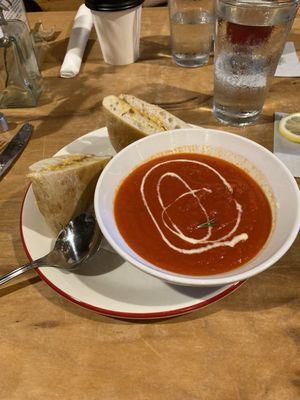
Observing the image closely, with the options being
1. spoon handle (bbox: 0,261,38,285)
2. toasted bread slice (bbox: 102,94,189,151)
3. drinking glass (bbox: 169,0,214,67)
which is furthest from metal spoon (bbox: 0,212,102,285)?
drinking glass (bbox: 169,0,214,67)

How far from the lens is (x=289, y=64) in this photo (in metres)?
2.36

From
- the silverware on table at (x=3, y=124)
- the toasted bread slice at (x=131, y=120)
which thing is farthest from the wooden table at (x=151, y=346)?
Answer: the silverware on table at (x=3, y=124)

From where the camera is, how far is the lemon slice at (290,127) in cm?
178

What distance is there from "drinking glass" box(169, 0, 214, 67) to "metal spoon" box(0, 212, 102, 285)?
1485 millimetres

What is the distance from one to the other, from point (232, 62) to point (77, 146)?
875mm

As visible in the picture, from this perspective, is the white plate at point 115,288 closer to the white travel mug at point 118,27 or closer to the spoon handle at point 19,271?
the spoon handle at point 19,271

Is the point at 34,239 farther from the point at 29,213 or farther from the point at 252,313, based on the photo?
the point at 252,313

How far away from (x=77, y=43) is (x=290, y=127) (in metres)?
1.56

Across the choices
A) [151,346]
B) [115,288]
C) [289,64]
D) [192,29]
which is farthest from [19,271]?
[289,64]

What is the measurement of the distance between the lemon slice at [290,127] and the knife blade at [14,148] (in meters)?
1.31

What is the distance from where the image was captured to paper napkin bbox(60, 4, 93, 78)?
93.2 inches

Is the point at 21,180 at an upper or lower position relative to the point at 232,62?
lower

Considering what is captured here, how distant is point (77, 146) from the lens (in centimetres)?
172

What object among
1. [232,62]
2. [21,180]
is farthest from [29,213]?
[232,62]
